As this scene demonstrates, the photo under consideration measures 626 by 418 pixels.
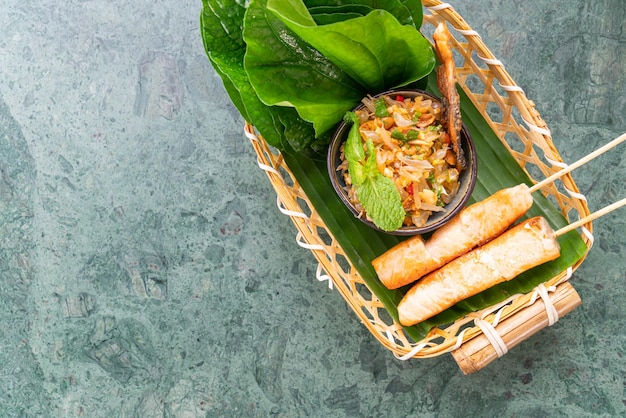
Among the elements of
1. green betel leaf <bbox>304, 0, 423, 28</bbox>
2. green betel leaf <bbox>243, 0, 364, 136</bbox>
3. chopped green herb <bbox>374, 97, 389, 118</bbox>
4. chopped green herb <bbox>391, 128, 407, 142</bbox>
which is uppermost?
green betel leaf <bbox>304, 0, 423, 28</bbox>

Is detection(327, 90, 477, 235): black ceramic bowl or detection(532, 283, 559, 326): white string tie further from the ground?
detection(327, 90, 477, 235): black ceramic bowl

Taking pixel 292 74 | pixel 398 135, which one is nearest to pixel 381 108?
pixel 398 135

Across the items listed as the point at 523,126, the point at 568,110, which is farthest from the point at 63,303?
the point at 568,110

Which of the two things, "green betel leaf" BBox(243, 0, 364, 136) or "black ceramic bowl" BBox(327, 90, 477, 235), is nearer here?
"green betel leaf" BBox(243, 0, 364, 136)

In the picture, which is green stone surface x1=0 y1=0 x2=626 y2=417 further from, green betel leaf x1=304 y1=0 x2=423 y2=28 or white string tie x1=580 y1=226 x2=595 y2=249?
green betel leaf x1=304 y1=0 x2=423 y2=28

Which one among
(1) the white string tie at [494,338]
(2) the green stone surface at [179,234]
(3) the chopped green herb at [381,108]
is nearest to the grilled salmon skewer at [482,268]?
(1) the white string tie at [494,338]

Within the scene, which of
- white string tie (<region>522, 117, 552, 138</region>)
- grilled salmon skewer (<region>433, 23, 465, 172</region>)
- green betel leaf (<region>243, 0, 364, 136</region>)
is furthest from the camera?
white string tie (<region>522, 117, 552, 138</region>)

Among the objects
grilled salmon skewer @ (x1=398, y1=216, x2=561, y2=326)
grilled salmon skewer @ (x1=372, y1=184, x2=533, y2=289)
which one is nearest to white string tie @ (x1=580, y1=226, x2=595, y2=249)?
grilled salmon skewer @ (x1=398, y1=216, x2=561, y2=326)
